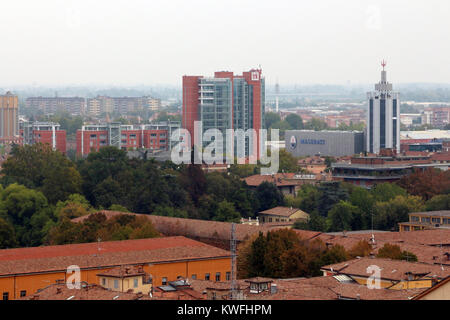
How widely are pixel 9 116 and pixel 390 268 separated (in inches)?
1949

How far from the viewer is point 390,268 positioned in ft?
31.6

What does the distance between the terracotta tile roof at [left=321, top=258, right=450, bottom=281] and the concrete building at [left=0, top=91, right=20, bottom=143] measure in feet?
153

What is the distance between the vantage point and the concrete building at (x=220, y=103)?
125ft

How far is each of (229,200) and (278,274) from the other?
356 inches

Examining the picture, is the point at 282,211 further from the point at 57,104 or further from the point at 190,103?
the point at 57,104

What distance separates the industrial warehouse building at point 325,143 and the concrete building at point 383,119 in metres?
1.93

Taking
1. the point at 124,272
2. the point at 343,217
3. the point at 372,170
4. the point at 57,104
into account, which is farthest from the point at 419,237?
the point at 57,104

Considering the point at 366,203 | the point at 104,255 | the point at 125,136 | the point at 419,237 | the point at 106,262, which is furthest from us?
the point at 125,136

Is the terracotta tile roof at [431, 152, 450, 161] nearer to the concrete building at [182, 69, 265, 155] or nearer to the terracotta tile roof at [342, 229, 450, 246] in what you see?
the concrete building at [182, 69, 265, 155]

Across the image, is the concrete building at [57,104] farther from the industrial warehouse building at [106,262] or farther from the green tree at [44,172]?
the industrial warehouse building at [106,262]

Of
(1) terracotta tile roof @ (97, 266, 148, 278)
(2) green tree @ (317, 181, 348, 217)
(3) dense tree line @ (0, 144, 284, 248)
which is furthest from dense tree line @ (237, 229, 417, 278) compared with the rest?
(2) green tree @ (317, 181, 348, 217)

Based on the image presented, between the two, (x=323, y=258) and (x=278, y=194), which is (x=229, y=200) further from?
(x=323, y=258)

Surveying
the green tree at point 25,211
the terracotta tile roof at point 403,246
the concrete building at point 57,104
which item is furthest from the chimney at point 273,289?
the concrete building at point 57,104
